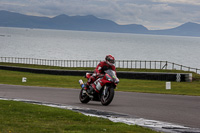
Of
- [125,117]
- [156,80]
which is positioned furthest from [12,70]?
[125,117]

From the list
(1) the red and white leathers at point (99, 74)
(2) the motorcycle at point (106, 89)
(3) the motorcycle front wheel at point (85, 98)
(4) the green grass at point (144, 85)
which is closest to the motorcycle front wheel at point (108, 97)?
(2) the motorcycle at point (106, 89)

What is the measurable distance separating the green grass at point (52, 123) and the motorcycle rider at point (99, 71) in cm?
295

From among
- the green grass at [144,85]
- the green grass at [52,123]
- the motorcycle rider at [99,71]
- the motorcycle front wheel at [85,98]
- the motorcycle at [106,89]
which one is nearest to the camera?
the green grass at [52,123]

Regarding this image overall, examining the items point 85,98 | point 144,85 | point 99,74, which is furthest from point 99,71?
point 144,85

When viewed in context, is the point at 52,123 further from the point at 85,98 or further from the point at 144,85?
the point at 144,85

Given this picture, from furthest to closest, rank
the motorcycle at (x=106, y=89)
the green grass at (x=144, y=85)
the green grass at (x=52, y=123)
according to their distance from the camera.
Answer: the green grass at (x=144, y=85) → the motorcycle at (x=106, y=89) → the green grass at (x=52, y=123)

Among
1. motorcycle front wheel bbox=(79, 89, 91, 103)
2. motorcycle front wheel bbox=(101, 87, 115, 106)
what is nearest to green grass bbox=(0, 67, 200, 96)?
motorcycle front wheel bbox=(79, 89, 91, 103)

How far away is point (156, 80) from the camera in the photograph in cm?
3447

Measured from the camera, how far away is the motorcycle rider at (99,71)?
14.2m

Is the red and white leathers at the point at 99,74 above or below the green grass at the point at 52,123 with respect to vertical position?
above

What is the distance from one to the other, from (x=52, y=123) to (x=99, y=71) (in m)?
5.21

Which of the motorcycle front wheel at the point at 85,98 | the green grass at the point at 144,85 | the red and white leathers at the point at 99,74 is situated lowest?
the motorcycle front wheel at the point at 85,98

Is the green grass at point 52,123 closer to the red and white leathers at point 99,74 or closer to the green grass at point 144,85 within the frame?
the red and white leathers at point 99,74

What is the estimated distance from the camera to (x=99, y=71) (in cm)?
1457
